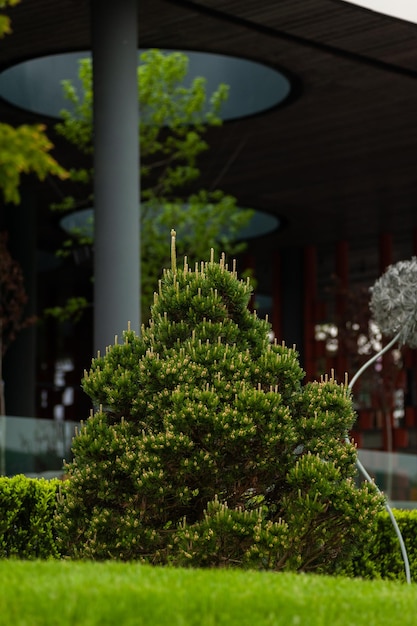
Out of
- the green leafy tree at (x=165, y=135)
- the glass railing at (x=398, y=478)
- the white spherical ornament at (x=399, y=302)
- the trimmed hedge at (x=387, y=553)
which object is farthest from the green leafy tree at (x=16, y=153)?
the green leafy tree at (x=165, y=135)

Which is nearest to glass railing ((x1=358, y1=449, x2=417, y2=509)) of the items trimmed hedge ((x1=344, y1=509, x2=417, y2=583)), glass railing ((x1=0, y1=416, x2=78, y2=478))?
glass railing ((x1=0, y1=416, x2=78, y2=478))

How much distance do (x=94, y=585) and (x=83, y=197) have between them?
2009 centimetres

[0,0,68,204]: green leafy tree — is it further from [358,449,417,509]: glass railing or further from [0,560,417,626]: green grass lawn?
[358,449,417,509]: glass railing

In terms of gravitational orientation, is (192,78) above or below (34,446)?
above

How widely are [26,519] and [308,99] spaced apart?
38.2ft

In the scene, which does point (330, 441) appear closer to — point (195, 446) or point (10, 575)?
point (195, 446)

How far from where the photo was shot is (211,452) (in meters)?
7.71

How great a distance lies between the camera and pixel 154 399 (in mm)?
8055

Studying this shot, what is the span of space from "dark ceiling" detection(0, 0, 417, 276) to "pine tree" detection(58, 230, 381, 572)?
7379 mm

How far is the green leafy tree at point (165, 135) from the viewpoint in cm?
1866

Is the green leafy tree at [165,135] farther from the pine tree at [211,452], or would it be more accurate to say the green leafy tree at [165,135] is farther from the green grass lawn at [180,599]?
the green grass lawn at [180,599]

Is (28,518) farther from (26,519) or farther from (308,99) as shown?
(308,99)

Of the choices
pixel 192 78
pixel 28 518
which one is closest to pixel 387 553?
pixel 28 518

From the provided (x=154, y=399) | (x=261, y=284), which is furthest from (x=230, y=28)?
(x=261, y=284)
